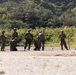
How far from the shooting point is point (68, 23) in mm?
90312

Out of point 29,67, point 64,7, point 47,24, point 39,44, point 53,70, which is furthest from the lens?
point 64,7

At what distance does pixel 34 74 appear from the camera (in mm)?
14422

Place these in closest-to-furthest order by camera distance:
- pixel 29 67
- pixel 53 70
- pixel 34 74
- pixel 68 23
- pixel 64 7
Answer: pixel 34 74, pixel 53 70, pixel 29 67, pixel 68 23, pixel 64 7

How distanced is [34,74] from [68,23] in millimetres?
76446

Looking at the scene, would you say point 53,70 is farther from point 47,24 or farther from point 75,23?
point 75,23

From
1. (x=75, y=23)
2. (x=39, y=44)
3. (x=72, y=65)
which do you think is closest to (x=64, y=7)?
(x=75, y=23)

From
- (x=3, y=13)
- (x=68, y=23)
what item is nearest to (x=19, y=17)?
(x=3, y=13)

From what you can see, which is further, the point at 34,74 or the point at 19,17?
the point at 19,17

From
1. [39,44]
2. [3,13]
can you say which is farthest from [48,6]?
[39,44]

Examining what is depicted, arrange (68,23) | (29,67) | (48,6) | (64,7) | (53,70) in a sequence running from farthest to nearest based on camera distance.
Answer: (64,7), (48,6), (68,23), (29,67), (53,70)

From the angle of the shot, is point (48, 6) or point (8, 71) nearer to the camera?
point (8, 71)

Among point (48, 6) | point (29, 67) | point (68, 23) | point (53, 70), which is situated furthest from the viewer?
point (48, 6)

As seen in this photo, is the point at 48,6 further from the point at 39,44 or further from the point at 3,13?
the point at 39,44

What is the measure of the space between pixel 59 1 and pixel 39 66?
141922 mm
